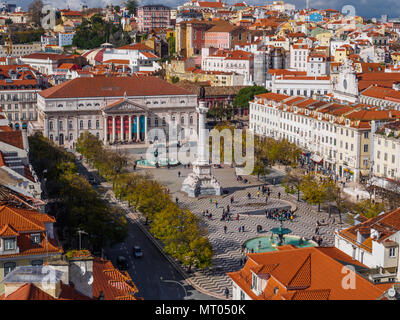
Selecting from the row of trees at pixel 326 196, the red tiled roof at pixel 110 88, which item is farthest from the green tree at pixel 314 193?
the red tiled roof at pixel 110 88

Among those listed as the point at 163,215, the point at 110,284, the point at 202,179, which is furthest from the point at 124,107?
the point at 110,284

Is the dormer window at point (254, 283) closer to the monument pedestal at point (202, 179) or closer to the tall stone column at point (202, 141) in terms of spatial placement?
the monument pedestal at point (202, 179)

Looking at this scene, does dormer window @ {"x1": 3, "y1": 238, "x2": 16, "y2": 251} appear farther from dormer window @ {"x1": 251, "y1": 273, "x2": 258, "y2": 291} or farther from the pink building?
the pink building

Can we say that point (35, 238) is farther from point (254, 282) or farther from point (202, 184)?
point (202, 184)

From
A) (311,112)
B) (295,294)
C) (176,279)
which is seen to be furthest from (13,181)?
(311,112)
